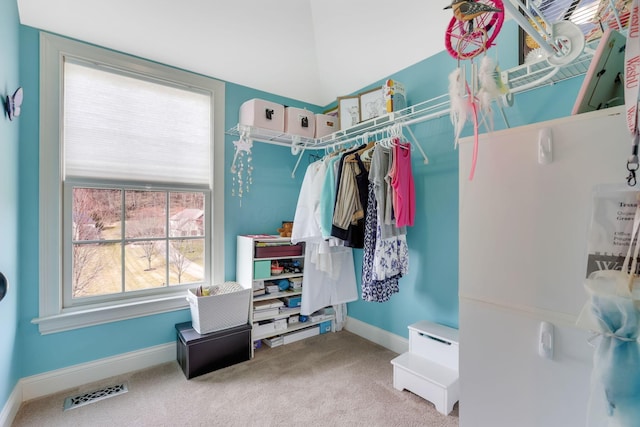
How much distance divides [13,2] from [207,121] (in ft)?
4.05

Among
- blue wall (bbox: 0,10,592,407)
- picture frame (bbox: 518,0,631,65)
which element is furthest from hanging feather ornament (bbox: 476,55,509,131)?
blue wall (bbox: 0,10,592,407)

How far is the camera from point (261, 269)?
8.04 feet

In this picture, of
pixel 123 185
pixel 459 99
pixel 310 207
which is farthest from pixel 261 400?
pixel 459 99

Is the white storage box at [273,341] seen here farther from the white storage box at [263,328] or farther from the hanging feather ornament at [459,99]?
the hanging feather ornament at [459,99]

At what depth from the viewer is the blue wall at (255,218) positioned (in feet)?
5.49

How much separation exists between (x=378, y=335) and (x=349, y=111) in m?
1.99

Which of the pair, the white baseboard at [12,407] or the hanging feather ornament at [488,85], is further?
the white baseboard at [12,407]

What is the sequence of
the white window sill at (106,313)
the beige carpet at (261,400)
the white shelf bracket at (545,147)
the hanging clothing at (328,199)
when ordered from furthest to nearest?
the hanging clothing at (328,199)
the white window sill at (106,313)
the beige carpet at (261,400)
the white shelf bracket at (545,147)

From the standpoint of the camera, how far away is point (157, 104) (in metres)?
2.29

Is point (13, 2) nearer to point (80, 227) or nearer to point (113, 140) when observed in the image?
point (113, 140)

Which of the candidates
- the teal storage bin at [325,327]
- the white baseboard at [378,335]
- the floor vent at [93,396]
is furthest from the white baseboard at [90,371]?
the teal storage bin at [325,327]

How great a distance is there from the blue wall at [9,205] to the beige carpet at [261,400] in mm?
340

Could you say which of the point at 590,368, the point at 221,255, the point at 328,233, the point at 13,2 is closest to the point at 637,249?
the point at 590,368

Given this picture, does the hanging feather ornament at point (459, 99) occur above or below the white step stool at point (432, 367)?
above
